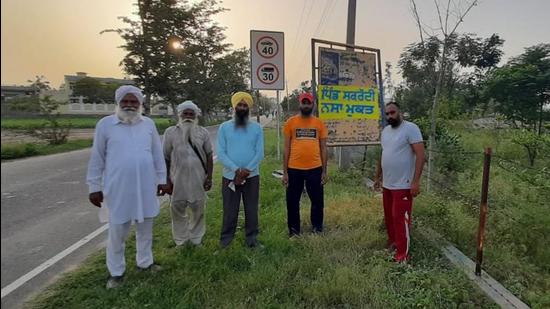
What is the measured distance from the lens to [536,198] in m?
5.43

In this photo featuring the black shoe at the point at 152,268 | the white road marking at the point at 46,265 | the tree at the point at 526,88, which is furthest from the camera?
the tree at the point at 526,88

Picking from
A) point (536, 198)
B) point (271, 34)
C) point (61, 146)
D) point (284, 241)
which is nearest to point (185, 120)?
point (284, 241)

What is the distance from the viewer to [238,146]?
4.16 m

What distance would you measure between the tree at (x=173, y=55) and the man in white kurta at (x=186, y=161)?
2461 cm

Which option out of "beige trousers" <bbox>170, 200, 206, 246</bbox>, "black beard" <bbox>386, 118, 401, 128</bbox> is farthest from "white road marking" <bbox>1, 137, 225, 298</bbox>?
"black beard" <bbox>386, 118, 401, 128</bbox>

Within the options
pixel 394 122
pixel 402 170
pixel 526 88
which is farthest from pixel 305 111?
pixel 526 88

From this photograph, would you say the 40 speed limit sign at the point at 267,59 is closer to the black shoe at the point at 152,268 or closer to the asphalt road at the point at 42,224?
the asphalt road at the point at 42,224

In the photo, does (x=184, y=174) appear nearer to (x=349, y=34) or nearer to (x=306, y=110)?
(x=306, y=110)

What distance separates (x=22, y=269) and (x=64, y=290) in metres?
0.95

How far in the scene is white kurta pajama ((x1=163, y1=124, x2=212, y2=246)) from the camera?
4148 millimetres

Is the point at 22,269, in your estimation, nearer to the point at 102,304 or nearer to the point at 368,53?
the point at 102,304

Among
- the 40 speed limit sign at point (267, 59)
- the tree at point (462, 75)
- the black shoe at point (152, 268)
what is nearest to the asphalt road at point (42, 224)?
the black shoe at point (152, 268)

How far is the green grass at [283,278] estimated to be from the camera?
3.10 metres

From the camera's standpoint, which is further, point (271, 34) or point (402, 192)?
point (271, 34)
